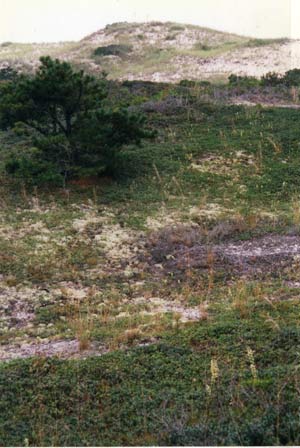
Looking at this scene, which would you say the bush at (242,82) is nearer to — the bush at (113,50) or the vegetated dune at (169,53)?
the vegetated dune at (169,53)

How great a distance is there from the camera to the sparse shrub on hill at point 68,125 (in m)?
15.7

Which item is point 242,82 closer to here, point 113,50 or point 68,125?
point 68,125

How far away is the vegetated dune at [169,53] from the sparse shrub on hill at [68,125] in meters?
21.8

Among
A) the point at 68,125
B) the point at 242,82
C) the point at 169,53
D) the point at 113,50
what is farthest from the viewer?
the point at 113,50

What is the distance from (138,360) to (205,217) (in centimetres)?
722

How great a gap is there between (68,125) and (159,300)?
885 centimetres

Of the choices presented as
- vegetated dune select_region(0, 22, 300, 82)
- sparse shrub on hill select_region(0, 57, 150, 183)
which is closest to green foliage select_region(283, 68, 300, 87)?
vegetated dune select_region(0, 22, 300, 82)

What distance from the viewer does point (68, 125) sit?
16906 millimetres

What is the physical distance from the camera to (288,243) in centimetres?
1179

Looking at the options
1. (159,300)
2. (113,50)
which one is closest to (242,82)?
(113,50)

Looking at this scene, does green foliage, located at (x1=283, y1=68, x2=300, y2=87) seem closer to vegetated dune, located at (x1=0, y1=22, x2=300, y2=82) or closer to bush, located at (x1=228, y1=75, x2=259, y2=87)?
bush, located at (x1=228, y1=75, x2=259, y2=87)

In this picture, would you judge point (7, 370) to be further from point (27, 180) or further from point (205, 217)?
point (27, 180)

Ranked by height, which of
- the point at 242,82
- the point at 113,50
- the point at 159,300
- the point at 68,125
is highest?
the point at 113,50

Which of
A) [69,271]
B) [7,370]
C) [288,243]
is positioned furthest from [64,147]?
[7,370]
